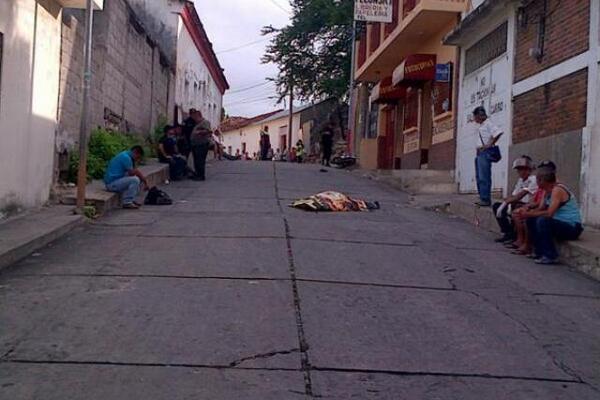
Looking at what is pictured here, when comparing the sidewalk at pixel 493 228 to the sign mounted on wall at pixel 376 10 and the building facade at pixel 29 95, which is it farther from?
the sign mounted on wall at pixel 376 10

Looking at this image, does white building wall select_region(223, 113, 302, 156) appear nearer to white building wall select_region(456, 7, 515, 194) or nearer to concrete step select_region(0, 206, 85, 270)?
white building wall select_region(456, 7, 515, 194)

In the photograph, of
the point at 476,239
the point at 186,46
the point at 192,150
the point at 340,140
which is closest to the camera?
the point at 476,239

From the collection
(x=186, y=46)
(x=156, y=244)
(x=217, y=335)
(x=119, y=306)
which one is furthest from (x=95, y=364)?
(x=186, y=46)

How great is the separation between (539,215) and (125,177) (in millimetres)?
6645

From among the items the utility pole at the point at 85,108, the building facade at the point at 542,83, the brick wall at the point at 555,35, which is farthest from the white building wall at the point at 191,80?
the utility pole at the point at 85,108

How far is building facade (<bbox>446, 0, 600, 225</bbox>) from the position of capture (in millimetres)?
10906

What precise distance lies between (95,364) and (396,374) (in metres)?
1.88

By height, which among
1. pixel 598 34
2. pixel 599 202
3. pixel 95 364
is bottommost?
pixel 95 364

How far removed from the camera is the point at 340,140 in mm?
42188

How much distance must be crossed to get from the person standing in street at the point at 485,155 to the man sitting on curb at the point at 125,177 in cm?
542

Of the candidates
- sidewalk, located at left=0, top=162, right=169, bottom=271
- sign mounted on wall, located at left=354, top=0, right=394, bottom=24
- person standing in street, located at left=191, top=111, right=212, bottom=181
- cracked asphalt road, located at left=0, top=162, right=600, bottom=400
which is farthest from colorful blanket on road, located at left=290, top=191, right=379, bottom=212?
sign mounted on wall, located at left=354, top=0, right=394, bottom=24

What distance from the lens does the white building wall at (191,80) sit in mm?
27578

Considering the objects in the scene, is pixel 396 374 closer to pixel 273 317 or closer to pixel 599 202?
pixel 273 317

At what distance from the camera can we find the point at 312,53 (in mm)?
38781
